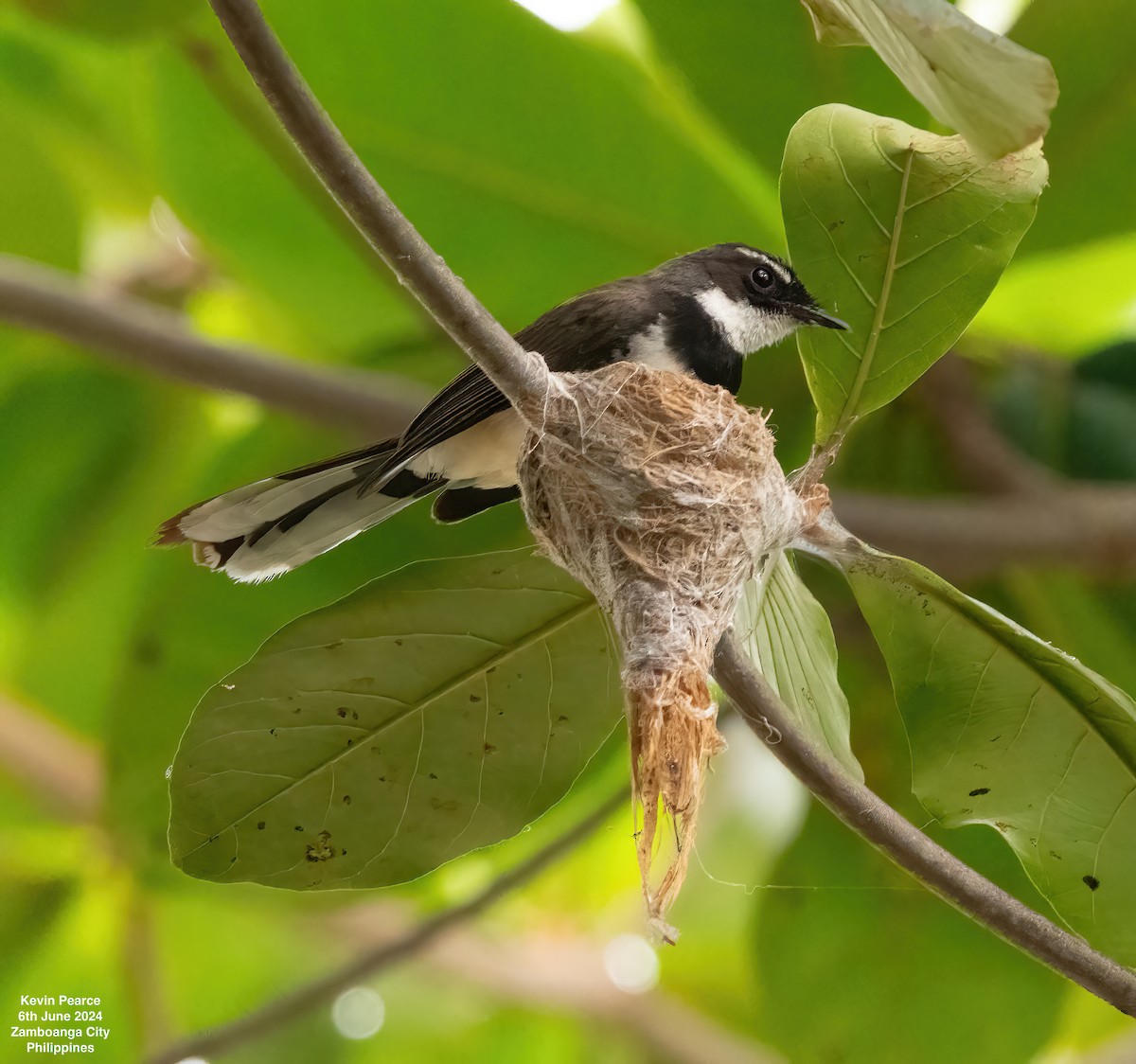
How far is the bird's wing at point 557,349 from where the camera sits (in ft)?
6.37

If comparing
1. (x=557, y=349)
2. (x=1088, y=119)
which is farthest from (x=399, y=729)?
(x=1088, y=119)

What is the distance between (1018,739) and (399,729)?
3.02 feet

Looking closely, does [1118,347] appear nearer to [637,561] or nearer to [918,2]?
[637,561]

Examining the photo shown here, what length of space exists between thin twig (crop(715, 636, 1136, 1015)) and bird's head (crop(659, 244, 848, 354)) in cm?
107

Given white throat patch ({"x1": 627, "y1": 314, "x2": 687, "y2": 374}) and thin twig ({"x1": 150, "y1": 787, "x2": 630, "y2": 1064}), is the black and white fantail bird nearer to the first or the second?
white throat patch ({"x1": 627, "y1": 314, "x2": 687, "y2": 374})

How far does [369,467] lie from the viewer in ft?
7.00

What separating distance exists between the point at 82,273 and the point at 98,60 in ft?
1.45

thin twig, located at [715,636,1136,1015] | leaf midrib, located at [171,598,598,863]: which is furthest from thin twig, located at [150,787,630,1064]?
thin twig, located at [715,636,1136,1015]

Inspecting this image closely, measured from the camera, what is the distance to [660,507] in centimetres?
164

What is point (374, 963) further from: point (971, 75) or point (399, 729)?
point (971, 75)

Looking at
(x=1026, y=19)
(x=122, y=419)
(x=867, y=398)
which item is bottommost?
(x=122, y=419)

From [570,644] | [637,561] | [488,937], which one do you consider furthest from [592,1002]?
[637,561]

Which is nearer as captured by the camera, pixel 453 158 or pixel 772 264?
pixel 453 158

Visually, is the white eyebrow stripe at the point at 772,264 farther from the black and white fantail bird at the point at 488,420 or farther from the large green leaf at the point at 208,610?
the large green leaf at the point at 208,610
